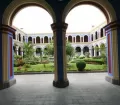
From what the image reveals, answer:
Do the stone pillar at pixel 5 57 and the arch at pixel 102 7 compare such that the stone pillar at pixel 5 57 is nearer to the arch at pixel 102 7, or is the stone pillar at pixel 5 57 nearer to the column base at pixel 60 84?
the column base at pixel 60 84

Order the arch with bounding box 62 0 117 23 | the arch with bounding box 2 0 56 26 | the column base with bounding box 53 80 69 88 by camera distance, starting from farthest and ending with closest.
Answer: the arch with bounding box 62 0 117 23
the arch with bounding box 2 0 56 26
the column base with bounding box 53 80 69 88

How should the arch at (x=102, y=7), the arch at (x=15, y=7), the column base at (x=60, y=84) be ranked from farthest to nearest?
the arch at (x=102, y=7)
the arch at (x=15, y=7)
the column base at (x=60, y=84)

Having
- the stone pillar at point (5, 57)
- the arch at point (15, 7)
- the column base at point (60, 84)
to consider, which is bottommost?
the column base at point (60, 84)

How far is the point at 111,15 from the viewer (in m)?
7.70

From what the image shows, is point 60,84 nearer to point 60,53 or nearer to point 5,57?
point 60,53

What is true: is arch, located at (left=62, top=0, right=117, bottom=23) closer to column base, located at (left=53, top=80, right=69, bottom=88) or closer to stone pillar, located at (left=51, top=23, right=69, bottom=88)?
stone pillar, located at (left=51, top=23, right=69, bottom=88)

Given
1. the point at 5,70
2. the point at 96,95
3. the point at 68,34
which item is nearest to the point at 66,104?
the point at 96,95

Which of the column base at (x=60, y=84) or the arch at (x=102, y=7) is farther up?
the arch at (x=102, y=7)

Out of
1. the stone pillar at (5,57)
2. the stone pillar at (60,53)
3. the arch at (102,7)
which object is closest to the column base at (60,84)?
the stone pillar at (60,53)

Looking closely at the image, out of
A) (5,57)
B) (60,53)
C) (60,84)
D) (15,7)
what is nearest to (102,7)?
(60,53)

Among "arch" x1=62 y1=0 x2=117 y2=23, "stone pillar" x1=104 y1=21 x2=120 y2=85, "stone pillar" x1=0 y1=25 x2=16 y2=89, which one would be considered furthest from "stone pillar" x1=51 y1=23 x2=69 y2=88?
"stone pillar" x1=104 y1=21 x2=120 y2=85

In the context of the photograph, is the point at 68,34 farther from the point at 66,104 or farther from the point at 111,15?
the point at 66,104

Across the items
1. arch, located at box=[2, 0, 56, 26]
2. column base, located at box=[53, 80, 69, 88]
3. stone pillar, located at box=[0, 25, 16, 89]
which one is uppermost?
arch, located at box=[2, 0, 56, 26]

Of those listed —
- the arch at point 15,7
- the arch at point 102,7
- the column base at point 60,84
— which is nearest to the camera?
the column base at point 60,84
